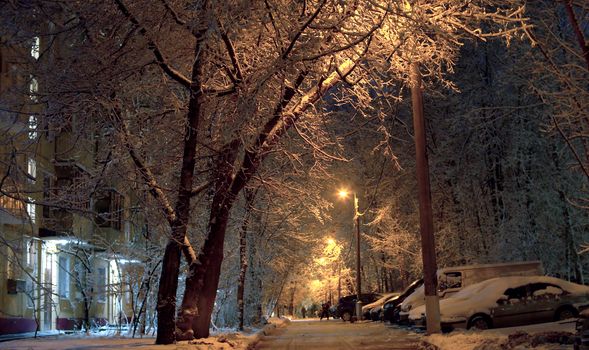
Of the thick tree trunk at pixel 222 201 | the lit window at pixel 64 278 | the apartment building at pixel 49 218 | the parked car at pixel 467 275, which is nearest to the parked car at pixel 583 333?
the thick tree trunk at pixel 222 201

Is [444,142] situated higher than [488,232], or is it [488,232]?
[444,142]

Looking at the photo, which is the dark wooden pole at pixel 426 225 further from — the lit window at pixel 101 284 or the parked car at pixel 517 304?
the lit window at pixel 101 284

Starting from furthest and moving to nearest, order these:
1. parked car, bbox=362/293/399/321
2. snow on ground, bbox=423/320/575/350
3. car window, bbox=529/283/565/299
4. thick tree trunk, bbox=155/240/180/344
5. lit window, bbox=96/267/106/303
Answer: parked car, bbox=362/293/399/321 < lit window, bbox=96/267/106/303 < car window, bbox=529/283/565/299 < thick tree trunk, bbox=155/240/180/344 < snow on ground, bbox=423/320/575/350

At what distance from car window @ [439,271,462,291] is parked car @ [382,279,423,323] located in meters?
3.61

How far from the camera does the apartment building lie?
947 centimetres

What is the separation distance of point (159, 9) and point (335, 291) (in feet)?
179

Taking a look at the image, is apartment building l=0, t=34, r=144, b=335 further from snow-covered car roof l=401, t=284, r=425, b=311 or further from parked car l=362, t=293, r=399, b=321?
parked car l=362, t=293, r=399, b=321

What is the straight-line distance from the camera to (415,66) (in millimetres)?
13891

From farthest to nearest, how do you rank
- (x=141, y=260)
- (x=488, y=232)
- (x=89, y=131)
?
1. (x=488, y=232)
2. (x=141, y=260)
3. (x=89, y=131)

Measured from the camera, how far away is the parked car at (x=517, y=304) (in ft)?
57.0

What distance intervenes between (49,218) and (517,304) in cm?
1293

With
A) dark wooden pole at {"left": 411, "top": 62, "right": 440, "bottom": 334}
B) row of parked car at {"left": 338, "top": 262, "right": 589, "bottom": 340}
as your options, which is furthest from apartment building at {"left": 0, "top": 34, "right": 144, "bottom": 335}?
row of parked car at {"left": 338, "top": 262, "right": 589, "bottom": 340}

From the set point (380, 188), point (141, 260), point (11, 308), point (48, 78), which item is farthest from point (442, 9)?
point (380, 188)

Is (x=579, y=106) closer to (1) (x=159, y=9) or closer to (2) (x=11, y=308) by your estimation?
(1) (x=159, y=9)
